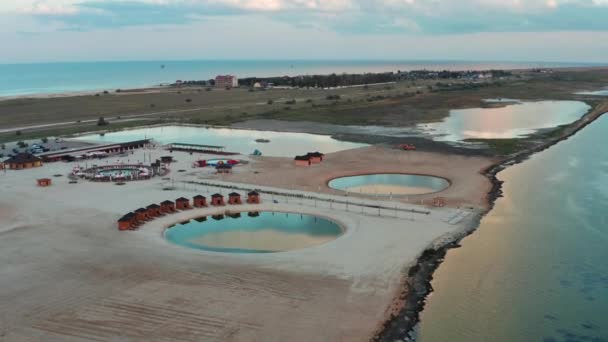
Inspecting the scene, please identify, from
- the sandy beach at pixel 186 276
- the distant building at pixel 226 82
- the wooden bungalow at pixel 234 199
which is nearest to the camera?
the sandy beach at pixel 186 276

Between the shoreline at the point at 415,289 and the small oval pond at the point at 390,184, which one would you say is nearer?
the shoreline at the point at 415,289

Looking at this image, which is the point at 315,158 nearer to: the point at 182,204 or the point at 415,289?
the point at 182,204

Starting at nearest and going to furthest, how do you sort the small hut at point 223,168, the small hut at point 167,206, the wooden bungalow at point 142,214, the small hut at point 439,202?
1. the wooden bungalow at point 142,214
2. the small hut at point 167,206
3. the small hut at point 439,202
4. the small hut at point 223,168

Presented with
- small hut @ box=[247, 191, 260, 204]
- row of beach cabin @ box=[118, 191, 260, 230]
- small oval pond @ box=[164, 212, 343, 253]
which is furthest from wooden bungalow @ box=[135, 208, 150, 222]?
small hut @ box=[247, 191, 260, 204]

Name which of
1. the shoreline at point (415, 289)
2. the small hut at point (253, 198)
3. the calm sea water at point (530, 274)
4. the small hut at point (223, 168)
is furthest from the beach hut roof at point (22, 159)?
the calm sea water at point (530, 274)

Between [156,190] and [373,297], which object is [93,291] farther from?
[156,190]

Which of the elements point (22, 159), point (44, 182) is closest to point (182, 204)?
point (44, 182)

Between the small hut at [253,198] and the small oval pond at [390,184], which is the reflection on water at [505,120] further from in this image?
the small hut at [253,198]
